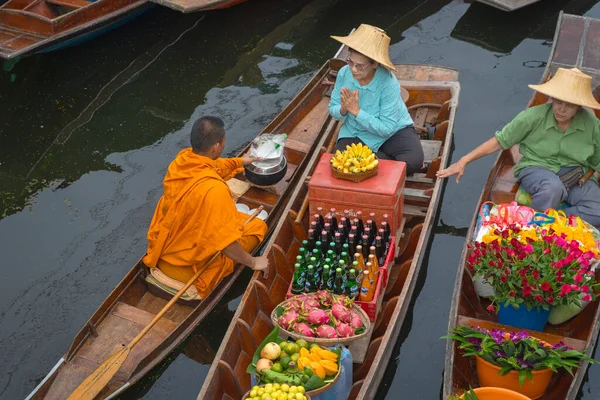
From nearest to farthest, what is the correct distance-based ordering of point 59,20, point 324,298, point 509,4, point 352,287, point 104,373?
point 324,298, point 104,373, point 352,287, point 59,20, point 509,4

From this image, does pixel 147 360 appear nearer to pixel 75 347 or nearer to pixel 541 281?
pixel 75 347

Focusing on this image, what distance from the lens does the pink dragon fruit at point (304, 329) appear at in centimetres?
496

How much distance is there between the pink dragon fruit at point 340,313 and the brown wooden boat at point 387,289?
1.02ft

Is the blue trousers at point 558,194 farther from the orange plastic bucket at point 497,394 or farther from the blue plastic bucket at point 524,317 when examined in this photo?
the orange plastic bucket at point 497,394

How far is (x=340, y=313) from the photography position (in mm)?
5098

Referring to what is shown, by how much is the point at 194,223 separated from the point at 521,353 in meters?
2.83

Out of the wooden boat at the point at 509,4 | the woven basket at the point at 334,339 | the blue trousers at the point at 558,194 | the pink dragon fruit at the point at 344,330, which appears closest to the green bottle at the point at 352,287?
the woven basket at the point at 334,339

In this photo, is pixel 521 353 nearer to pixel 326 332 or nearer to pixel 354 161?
pixel 326 332

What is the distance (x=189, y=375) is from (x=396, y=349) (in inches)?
76.9

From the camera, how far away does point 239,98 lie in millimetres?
10148

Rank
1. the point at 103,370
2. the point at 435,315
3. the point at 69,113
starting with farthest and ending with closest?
the point at 69,113 < the point at 435,315 < the point at 103,370

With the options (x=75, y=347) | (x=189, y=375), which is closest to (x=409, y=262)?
(x=189, y=375)

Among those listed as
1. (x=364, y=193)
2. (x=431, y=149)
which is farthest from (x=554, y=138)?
(x=364, y=193)

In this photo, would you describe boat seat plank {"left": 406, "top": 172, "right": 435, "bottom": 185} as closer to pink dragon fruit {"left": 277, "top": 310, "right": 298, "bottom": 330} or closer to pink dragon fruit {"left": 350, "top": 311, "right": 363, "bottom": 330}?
pink dragon fruit {"left": 350, "top": 311, "right": 363, "bottom": 330}
